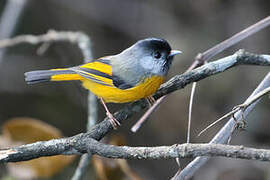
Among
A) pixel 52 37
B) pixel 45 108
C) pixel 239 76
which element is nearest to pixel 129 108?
pixel 52 37

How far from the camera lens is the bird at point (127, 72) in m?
3.59

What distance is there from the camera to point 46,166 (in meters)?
3.61

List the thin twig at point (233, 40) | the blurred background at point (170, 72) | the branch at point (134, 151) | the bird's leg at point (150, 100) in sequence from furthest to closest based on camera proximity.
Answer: the blurred background at point (170, 72)
the bird's leg at point (150, 100)
the thin twig at point (233, 40)
the branch at point (134, 151)

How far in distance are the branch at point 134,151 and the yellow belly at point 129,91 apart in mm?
1044

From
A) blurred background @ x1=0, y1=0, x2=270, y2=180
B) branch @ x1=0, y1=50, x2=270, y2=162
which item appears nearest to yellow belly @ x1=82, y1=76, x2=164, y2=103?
branch @ x1=0, y1=50, x2=270, y2=162

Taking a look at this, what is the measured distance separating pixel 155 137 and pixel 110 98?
2951mm

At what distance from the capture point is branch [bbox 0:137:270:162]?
1.90 meters

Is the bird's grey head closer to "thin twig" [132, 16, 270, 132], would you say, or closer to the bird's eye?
the bird's eye

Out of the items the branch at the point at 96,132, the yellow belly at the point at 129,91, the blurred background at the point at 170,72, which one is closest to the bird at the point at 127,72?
the yellow belly at the point at 129,91

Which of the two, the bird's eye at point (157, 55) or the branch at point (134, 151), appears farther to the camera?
the bird's eye at point (157, 55)

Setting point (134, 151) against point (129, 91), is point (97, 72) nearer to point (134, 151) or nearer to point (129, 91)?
point (129, 91)

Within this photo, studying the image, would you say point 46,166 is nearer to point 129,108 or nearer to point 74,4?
point 129,108

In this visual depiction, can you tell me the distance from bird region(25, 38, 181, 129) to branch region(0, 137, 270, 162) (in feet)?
3.66

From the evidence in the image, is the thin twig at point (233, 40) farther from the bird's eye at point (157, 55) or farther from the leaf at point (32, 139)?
the leaf at point (32, 139)
